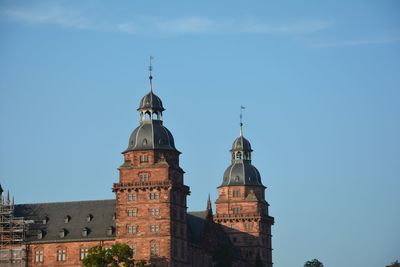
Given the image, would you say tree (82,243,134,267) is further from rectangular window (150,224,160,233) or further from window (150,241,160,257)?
rectangular window (150,224,160,233)

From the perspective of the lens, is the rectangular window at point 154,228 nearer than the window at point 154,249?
No

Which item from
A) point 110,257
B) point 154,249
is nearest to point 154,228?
point 154,249

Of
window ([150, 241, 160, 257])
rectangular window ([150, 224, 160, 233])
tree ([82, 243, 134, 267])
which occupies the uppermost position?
rectangular window ([150, 224, 160, 233])

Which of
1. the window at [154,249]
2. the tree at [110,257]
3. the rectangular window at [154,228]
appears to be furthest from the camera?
the rectangular window at [154,228]

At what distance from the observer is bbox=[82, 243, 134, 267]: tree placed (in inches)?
7475

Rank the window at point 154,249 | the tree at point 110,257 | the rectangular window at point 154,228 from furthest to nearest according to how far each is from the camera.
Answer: the rectangular window at point 154,228 → the window at point 154,249 → the tree at point 110,257

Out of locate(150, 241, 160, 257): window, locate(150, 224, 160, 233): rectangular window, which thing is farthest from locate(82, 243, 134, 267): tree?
locate(150, 224, 160, 233): rectangular window

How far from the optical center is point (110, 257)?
19050cm

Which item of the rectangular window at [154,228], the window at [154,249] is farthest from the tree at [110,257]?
the rectangular window at [154,228]

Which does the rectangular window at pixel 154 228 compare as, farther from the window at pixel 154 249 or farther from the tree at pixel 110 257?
the tree at pixel 110 257

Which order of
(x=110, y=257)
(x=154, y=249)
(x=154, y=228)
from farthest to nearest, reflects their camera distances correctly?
(x=154, y=228) → (x=154, y=249) → (x=110, y=257)

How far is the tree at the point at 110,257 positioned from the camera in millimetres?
189875

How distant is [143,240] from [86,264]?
12155 mm

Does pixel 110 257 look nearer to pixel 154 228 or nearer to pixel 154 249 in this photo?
pixel 154 249
